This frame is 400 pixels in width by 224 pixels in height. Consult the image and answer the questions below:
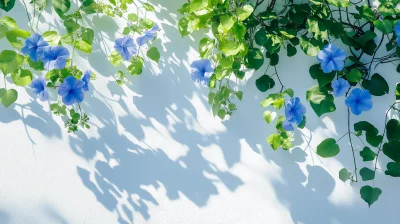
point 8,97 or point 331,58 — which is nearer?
point 331,58

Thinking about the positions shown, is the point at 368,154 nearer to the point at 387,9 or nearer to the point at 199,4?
the point at 387,9

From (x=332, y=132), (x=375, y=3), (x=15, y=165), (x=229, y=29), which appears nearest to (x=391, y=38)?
(x=375, y=3)

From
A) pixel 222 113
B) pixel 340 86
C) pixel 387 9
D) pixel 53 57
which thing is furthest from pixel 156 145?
pixel 387 9

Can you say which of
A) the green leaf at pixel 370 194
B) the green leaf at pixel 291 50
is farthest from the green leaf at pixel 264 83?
the green leaf at pixel 370 194

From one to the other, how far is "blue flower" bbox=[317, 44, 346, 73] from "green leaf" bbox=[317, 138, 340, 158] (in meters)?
0.27

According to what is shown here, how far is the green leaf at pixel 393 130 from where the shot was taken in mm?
1513

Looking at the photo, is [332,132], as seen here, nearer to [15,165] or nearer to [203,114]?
[203,114]

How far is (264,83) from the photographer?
5.39ft

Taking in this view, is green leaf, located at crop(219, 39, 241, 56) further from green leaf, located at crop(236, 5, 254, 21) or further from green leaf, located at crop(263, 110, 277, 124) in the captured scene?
green leaf, located at crop(263, 110, 277, 124)

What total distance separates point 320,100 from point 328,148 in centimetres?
18

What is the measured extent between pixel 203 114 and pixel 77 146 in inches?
20.6

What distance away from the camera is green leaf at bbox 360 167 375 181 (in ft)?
5.09

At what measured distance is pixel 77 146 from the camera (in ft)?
6.00

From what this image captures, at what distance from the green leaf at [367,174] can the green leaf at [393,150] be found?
9 cm
